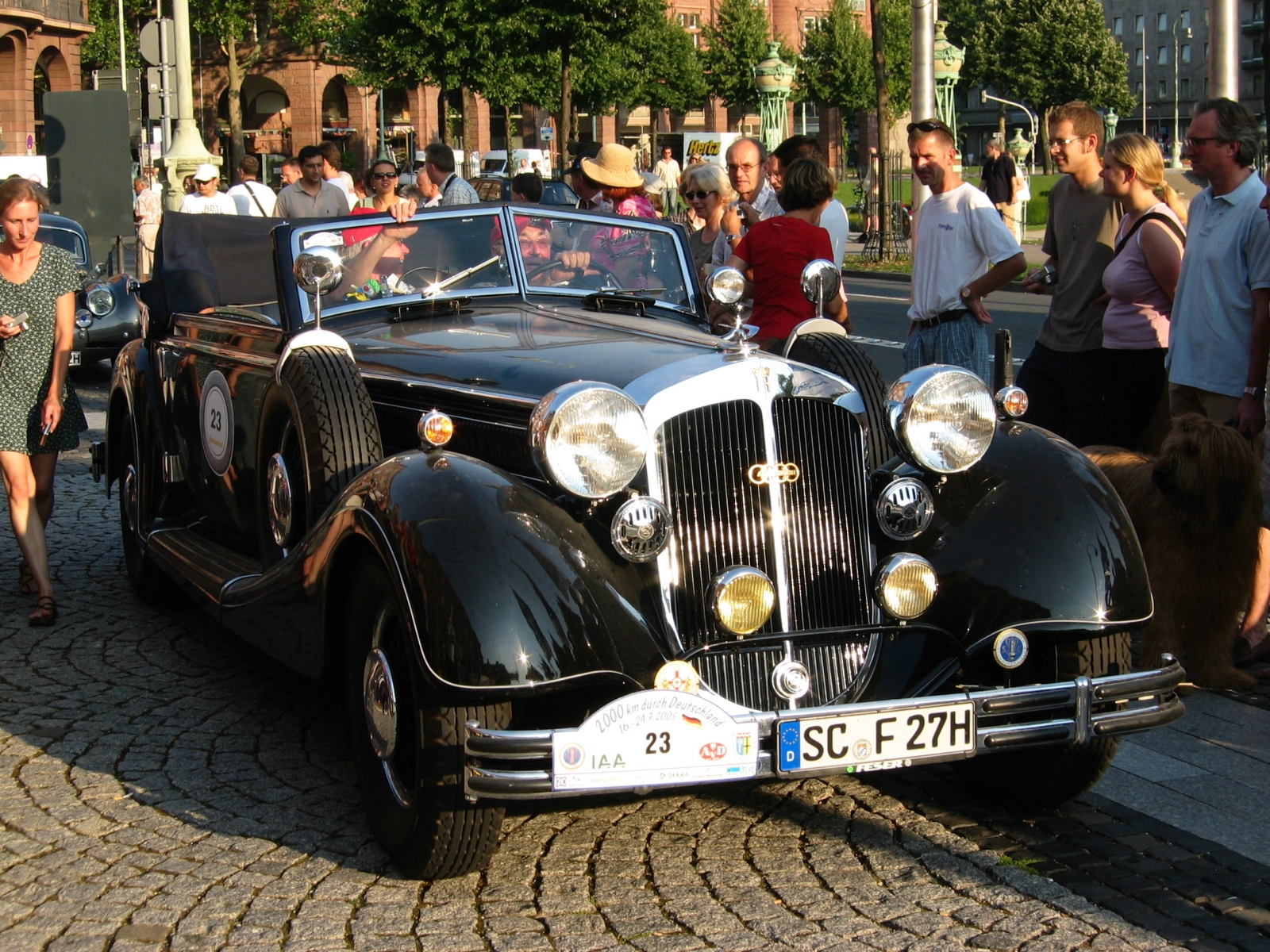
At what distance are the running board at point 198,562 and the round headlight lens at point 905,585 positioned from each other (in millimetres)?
2237

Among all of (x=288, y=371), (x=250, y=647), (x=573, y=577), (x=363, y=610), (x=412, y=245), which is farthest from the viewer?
(x=250, y=647)

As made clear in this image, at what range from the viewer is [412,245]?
18.3ft

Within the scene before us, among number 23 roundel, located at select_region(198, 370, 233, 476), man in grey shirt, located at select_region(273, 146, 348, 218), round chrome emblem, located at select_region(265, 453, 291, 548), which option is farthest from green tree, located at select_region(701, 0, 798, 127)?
round chrome emblem, located at select_region(265, 453, 291, 548)

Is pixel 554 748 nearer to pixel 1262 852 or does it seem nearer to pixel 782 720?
pixel 782 720

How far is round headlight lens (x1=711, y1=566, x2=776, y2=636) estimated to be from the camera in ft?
12.3

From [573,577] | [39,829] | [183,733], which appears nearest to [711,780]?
[573,577]

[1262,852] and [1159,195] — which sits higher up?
[1159,195]

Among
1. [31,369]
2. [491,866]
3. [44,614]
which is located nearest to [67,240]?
[31,369]

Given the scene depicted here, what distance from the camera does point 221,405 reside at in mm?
5953

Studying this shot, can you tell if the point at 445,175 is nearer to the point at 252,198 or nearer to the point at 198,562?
the point at 252,198

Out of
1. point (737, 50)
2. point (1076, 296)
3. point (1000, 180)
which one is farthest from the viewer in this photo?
point (737, 50)

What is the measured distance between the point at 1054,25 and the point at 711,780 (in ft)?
259

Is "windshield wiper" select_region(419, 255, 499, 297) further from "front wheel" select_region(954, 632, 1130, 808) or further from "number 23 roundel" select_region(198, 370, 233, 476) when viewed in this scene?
"front wheel" select_region(954, 632, 1130, 808)

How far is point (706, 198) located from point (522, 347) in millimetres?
3892
